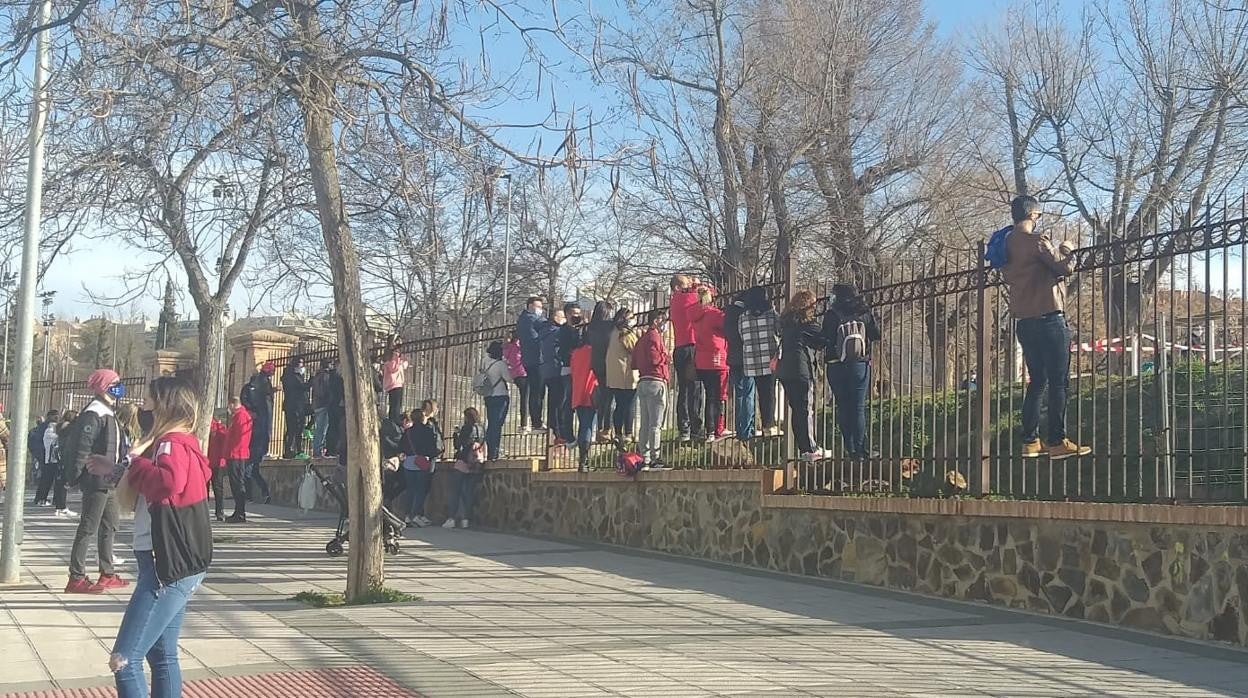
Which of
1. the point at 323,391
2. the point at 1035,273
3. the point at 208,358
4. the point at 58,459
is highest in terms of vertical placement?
the point at 1035,273

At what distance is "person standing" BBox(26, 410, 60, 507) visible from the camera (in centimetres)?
2150

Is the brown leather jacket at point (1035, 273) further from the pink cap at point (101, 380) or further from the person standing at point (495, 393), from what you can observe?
the person standing at point (495, 393)

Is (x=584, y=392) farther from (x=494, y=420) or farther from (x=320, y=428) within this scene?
(x=320, y=428)

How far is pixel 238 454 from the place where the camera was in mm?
17797

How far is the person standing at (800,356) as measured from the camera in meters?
11.5

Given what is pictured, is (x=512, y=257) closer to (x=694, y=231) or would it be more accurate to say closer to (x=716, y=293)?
(x=694, y=231)

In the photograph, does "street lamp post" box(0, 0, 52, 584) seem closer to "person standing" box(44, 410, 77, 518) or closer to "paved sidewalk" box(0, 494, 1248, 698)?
"paved sidewalk" box(0, 494, 1248, 698)

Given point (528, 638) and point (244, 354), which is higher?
point (244, 354)

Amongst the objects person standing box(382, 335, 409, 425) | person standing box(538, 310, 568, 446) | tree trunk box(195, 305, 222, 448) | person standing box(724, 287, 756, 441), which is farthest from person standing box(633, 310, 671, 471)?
person standing box(382, 335, 409, 425)

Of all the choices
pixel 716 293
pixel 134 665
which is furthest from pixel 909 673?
pixel 716 293

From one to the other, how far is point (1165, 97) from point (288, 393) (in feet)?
52.9

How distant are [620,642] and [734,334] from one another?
5.04m

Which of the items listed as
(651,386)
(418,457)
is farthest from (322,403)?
(651,386)

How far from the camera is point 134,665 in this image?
538cm
